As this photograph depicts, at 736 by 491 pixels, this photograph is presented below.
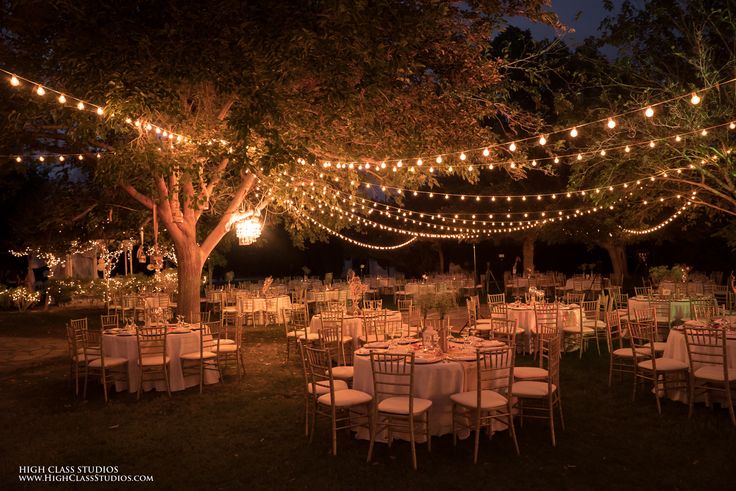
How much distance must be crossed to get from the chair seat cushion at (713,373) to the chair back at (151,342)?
6.01 metres

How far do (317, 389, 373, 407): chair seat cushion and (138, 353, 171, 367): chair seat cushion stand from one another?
286cm

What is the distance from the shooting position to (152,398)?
7512 millimetres

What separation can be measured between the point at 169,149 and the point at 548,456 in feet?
22.1

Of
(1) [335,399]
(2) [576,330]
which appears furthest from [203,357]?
(2) [576,330]

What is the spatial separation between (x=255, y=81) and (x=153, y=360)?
12.2 feet

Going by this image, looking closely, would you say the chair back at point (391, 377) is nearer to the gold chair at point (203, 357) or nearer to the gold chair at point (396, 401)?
the gold chair at point (396, 401)

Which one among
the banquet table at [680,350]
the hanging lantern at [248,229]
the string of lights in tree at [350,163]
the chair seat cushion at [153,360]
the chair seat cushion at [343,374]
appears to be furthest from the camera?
the hanging lantern at [248,229]

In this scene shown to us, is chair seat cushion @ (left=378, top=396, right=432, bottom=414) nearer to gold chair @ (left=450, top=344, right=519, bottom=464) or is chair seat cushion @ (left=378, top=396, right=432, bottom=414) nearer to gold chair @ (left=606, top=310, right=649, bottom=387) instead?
gold chair @ (left=450, top=344, right=519, bottom=464)

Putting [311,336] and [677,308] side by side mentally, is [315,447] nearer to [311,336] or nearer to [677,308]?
[311,336]

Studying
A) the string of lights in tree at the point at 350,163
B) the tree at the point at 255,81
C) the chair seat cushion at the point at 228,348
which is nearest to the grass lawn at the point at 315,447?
the chair seat cushion at the point at 228,348

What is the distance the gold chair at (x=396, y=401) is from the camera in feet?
16.7

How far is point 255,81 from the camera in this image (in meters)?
7.64

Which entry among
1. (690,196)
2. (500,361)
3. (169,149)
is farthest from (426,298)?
(500,361)

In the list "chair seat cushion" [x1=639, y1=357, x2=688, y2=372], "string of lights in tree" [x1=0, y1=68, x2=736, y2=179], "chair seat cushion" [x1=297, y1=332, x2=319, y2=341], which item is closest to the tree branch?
"string of lights in tree" [x1=0, y1=68, x2=736, y2=179]
